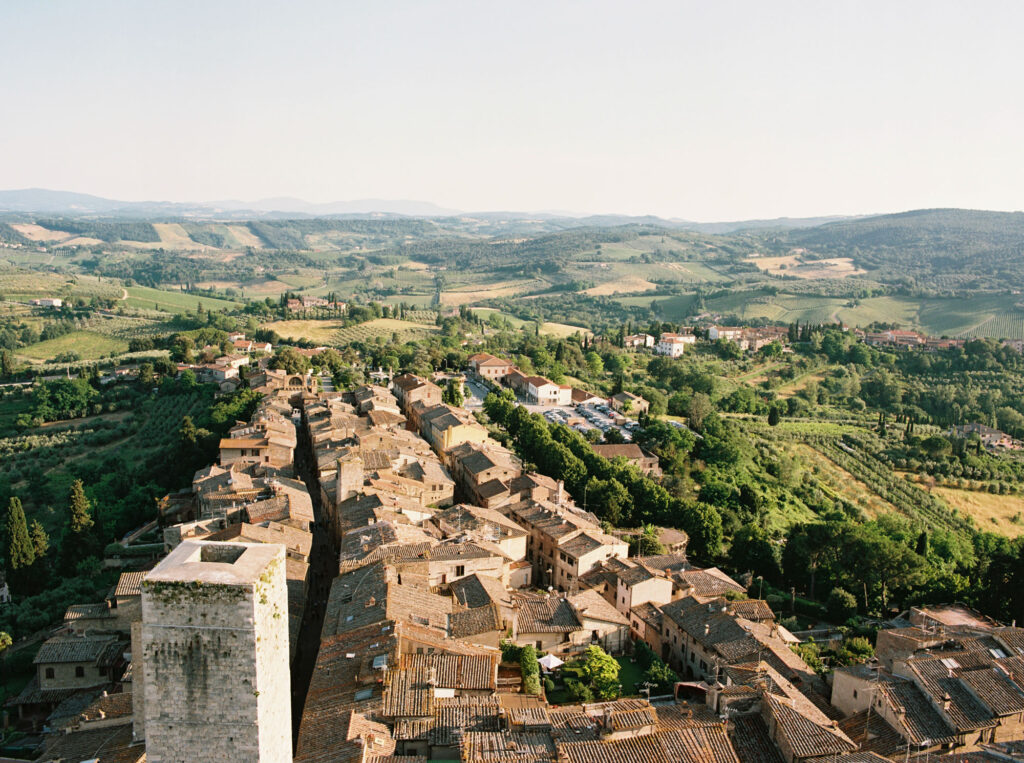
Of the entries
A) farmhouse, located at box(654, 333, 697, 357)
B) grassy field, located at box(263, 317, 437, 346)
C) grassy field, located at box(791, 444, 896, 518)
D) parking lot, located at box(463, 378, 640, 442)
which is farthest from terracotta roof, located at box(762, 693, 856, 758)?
farmhouse, located at box(654, 333, 697, 357)

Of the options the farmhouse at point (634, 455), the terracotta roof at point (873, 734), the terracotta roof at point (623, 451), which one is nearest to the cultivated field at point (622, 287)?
the terracotta roof at point (623, 451)

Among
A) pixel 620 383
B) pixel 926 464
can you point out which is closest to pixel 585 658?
pixel 926 464

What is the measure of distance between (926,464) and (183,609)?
58485 millimetres

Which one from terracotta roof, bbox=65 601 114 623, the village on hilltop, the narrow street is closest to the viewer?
the village on hilltop

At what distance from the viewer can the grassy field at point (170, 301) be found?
12812cm

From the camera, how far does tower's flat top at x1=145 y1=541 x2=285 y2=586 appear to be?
10570 mm

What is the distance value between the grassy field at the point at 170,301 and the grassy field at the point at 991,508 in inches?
4144

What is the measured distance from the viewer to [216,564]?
36.1ft

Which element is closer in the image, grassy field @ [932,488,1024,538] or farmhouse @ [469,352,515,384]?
grassy field @ [932,488,1024,538]

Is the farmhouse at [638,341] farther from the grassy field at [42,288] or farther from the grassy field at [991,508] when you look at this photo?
the grassy field at [42,288]

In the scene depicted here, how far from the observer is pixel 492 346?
3469 inches

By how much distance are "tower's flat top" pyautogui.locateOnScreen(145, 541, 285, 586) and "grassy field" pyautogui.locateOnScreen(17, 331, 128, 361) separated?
85101 millimetres

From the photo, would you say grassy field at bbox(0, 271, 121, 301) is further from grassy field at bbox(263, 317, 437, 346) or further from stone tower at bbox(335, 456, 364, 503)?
stone tower at bbox(335, 456, 364, 503)

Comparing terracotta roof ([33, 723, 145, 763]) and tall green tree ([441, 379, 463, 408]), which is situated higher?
terracotta roof ([33, 723, 145, 763])
